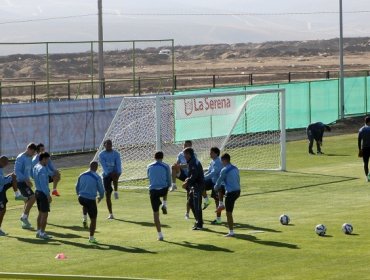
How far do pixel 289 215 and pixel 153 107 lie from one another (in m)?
12.2

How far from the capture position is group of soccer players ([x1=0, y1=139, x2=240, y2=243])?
27.6 metres

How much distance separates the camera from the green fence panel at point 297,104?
2416 inches

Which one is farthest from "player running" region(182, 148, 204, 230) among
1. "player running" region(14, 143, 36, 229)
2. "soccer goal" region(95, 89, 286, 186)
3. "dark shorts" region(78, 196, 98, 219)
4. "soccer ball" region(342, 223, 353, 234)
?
"soccer goal" region(95, 89, 286, 186)

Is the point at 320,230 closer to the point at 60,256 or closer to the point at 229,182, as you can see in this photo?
the point at 229,182

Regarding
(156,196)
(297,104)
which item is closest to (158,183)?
(156,196)

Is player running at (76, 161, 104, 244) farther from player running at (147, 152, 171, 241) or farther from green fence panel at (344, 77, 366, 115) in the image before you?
green fence panel at (344, 77, 366, 115)

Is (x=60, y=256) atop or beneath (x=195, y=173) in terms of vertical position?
beneath

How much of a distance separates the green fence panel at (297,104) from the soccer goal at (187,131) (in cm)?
641

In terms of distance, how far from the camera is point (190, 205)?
30.0 m

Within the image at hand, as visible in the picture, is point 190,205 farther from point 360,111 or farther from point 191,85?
point 191,85

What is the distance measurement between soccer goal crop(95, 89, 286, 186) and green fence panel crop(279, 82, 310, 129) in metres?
6.41

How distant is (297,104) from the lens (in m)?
62.0

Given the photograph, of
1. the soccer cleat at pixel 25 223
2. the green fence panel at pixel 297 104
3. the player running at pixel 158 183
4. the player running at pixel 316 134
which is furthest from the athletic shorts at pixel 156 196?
the green fence panel at pixel 297 104

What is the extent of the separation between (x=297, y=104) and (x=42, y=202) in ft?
114
